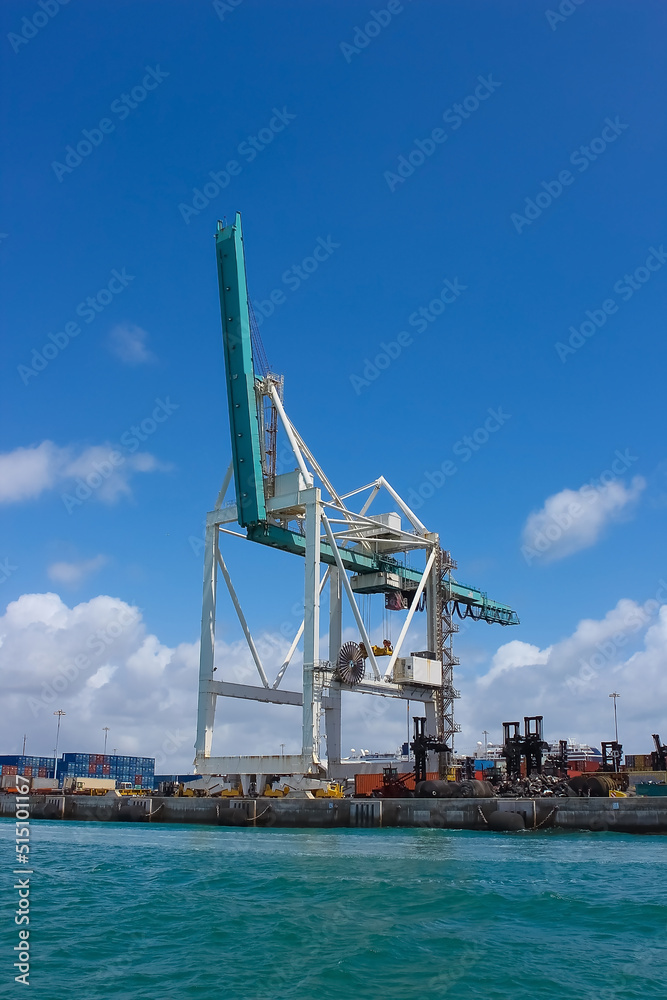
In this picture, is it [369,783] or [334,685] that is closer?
[334,685]

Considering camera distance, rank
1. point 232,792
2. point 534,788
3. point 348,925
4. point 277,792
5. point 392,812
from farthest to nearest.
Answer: point 232,792, point 277,792, point 534,788, point 392,812, point 348,925

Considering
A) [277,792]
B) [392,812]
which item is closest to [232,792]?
[277,792]

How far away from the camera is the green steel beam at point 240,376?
47.2 metres

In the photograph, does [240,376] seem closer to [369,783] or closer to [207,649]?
[207,649]

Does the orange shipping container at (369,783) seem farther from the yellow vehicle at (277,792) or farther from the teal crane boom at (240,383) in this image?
the teal crane boom at (240,383)

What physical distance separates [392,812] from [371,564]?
20.5m

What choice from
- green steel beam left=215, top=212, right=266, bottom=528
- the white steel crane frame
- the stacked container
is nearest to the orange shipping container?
the white steel crane frame

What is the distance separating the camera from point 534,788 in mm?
39062

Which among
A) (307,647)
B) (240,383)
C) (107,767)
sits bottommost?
(107,767)

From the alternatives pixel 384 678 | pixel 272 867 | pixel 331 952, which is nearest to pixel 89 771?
pixel 384 678

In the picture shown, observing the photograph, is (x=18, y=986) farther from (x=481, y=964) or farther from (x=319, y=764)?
(x=319, y=764)

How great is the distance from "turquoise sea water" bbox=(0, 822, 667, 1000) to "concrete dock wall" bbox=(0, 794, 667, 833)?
24.3ft

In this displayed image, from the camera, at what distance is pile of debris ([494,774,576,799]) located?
38.5 meters

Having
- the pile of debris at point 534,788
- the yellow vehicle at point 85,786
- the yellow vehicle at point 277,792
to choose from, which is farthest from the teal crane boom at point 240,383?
the yellow vehicle at point 85,786
